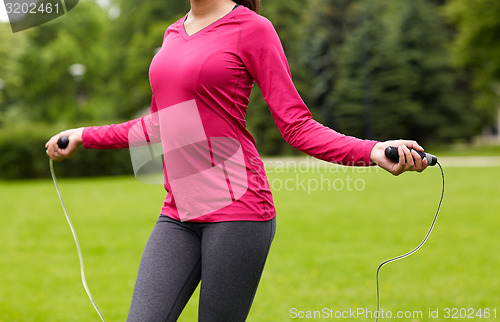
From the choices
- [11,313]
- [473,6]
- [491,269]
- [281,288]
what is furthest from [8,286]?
[473,6]

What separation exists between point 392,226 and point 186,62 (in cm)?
856

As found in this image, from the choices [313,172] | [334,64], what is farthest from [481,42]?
[313,172]

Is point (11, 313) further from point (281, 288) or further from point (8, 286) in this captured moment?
point (281, 288)

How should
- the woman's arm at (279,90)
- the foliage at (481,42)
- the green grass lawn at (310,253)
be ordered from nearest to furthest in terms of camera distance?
1. the woman's arm at (279,90)
2. the green grass lawn at (310,253)
3. the foliage at (481,42)

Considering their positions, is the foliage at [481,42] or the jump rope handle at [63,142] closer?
the jump rope handle at [63,142]

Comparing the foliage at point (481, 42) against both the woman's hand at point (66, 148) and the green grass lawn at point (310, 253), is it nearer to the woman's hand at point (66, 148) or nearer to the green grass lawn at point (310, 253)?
the green grass lawn at point (310, 253)

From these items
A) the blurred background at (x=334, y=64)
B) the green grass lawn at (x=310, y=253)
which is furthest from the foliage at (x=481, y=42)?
the green grass lawn at (x=310, y=253)

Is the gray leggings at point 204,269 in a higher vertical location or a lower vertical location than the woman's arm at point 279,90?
lower

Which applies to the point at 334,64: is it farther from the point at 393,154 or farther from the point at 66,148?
the point at 393,154

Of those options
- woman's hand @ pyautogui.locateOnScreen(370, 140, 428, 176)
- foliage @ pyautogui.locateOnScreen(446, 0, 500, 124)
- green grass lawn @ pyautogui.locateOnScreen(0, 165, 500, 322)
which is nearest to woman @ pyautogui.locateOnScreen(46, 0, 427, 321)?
woman's hand @ pyautogui.locateOnScreen(370, 140, 428, 176)

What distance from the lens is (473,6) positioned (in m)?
34.5

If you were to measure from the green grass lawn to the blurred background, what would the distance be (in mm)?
22400

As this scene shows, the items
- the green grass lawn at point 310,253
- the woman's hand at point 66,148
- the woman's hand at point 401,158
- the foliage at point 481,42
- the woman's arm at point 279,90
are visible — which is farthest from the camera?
the foliage at point 481,42

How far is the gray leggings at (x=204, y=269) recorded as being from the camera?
211cm
